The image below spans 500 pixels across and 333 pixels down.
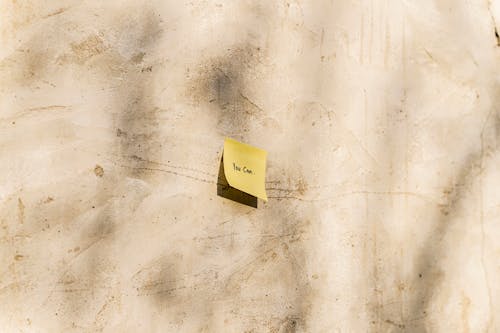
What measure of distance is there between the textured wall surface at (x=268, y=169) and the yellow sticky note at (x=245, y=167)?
0.03 metres

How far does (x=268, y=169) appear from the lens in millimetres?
1532

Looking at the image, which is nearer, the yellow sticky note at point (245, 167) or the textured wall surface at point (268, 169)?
the textured wall surface at point (268, 169)

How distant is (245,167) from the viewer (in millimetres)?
1478

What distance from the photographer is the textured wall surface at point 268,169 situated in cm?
135

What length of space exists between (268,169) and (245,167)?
8 centimetres

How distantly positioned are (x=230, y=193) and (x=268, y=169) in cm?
12

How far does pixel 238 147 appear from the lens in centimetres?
148

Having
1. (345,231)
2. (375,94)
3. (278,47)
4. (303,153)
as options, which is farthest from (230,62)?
(345,231)

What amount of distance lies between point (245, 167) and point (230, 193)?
0.08m

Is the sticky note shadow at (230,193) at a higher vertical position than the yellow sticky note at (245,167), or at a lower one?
lower

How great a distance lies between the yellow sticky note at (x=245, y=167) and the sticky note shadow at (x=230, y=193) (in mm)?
34

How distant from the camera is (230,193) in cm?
150

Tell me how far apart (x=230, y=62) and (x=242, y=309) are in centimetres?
60

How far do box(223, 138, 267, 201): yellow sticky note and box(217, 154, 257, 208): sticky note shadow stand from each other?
0.03 m
